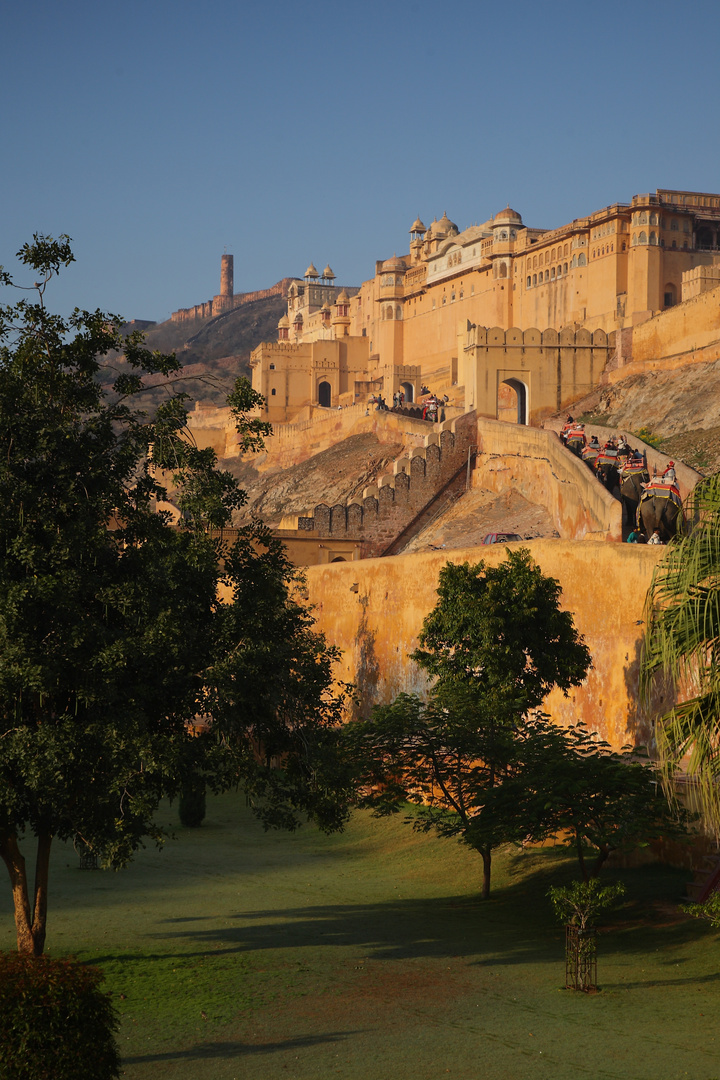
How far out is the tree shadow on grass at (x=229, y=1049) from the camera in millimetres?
8953

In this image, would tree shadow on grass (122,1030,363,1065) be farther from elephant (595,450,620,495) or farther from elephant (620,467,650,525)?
elephant (595,450,620,495)

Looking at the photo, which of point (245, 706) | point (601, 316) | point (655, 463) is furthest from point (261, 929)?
point (601, 316)

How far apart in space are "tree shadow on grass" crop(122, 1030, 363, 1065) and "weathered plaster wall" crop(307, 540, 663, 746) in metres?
8.43

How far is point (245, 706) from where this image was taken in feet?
35.9

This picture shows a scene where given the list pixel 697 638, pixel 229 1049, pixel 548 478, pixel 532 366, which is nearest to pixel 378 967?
pixel 229 1049

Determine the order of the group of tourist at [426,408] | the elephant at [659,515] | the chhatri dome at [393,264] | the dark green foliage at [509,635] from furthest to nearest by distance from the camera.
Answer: the chhatri dome at [393,264] → the group of tourist at [426,408] → the elephant at [659,515] → the dark green foliage at [509,635]

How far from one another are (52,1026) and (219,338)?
13010 cm

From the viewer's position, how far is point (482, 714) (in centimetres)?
1534

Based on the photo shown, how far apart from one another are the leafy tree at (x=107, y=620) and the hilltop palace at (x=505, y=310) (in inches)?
1183

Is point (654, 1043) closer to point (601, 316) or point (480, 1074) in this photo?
point (480, 1074)

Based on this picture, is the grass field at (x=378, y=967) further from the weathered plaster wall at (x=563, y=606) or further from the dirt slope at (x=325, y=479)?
the dirt slope at (x=325, y=479)

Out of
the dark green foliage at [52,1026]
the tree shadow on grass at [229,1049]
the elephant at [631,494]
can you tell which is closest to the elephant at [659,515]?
the elephant at [631,494]

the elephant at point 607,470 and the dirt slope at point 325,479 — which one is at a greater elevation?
the dirt slope at point 325,479

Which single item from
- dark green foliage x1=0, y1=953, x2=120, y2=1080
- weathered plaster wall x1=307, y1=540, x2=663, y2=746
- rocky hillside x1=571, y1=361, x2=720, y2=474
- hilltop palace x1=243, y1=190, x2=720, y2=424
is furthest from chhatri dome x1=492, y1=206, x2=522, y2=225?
dark green foliage x1=0, y1=953, x2=120, y2=1080
